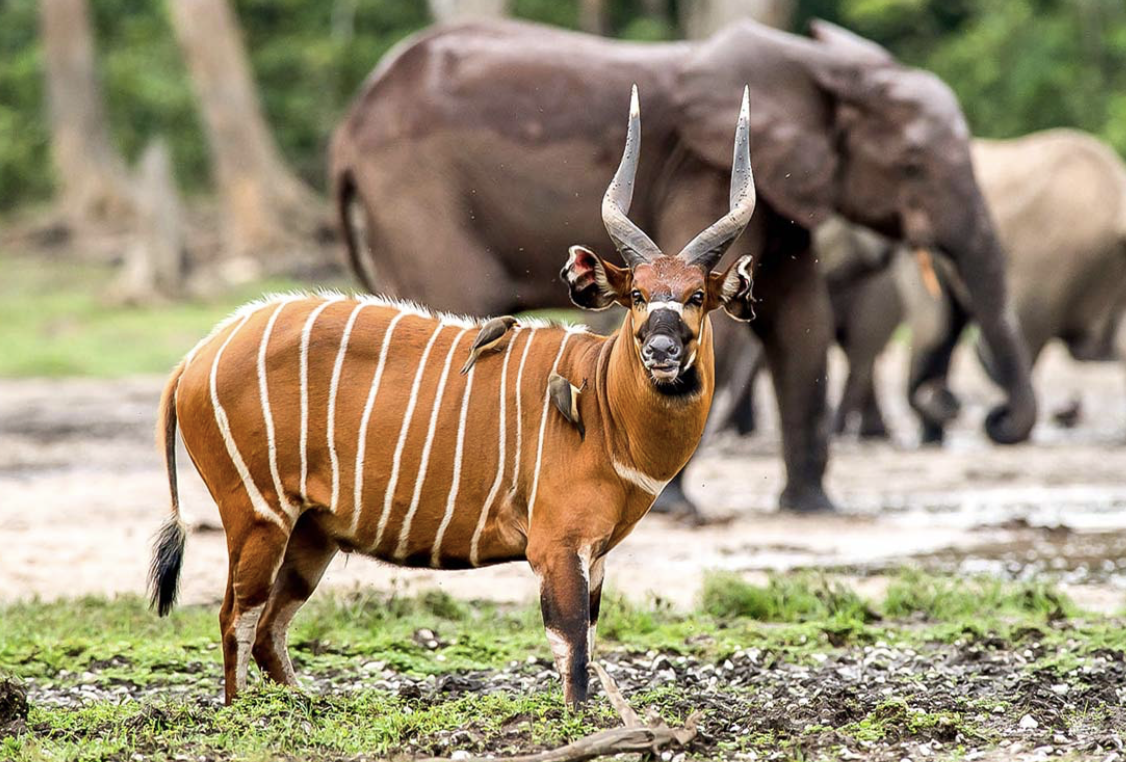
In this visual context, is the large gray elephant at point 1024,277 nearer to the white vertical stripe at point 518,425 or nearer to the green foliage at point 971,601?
the green foliage at point 971,601

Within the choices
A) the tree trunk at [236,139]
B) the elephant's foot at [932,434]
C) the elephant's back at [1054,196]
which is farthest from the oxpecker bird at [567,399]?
the tree trunk at [236,139]

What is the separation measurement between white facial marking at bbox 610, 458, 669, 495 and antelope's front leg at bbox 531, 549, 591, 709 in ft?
0.93

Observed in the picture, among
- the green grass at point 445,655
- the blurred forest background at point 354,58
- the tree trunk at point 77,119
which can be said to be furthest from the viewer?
the tree trunk at point 77,119

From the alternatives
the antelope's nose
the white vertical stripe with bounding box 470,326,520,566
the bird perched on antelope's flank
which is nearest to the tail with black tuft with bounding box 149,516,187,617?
the white vertical stripe with bounding box 470,326,520,566

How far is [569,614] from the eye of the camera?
6.02 m

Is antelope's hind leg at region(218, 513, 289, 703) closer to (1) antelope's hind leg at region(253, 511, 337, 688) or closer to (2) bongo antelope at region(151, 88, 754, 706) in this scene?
(2) bongo antelope at region(151, 88, 754, 706)

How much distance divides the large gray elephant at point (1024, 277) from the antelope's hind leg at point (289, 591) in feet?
32.8

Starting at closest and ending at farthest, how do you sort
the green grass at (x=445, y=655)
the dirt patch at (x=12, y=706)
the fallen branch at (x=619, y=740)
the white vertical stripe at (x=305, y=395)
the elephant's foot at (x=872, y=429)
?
the fallen branch at (x=619, y=740), the green grass at (x=445, y=655), the dirt patch at (x=12, y=706), the white vertical stripe at (x=305, y=395), the elephant's foot at (x=872, y=429)

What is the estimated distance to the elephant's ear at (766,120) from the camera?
10867 mm

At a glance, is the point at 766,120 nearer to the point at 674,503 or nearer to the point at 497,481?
the point at 674,503

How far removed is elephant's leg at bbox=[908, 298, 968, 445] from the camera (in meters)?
16.0

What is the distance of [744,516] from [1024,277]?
19.1 feet

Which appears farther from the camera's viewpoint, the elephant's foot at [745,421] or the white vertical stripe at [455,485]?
the elephant's foot at [745,421]

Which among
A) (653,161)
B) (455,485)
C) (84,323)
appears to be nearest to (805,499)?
(653,161)
